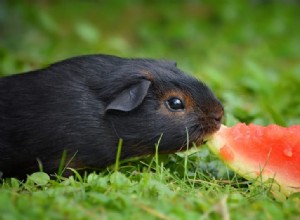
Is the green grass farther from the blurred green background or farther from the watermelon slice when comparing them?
the watermelon slice

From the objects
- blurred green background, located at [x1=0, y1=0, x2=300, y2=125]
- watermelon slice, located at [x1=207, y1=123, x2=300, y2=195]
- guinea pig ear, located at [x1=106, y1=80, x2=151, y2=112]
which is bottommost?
watermelon slice, located at [x1=207, y1=123, x2=300, y2=195]

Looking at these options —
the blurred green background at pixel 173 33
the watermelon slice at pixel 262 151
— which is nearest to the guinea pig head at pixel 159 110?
the watermelon slice at pixel 262 151

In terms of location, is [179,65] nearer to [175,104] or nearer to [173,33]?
[173,33]

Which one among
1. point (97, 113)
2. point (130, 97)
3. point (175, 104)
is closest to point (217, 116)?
point (175, 104)

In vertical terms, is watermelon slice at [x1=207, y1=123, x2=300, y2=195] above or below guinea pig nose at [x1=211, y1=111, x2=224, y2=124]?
below

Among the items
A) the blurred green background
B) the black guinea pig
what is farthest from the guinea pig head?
the blurred green background

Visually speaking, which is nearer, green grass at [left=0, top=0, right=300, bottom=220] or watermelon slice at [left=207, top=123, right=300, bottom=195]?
green grass at [left=0, top=0, right=300, bottom=220]

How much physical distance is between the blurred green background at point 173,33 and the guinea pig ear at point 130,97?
337 centimetres

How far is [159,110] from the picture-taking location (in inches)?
190

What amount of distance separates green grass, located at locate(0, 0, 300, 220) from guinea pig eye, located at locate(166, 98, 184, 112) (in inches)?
15.9

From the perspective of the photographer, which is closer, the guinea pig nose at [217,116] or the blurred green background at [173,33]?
the guinea pig nose at [217,116]

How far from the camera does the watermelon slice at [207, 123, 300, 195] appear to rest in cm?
472

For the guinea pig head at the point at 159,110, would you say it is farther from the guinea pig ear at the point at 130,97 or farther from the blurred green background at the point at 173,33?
the blurred green background at the point at 173,33

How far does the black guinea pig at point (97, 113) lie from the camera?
4656 millimetres
